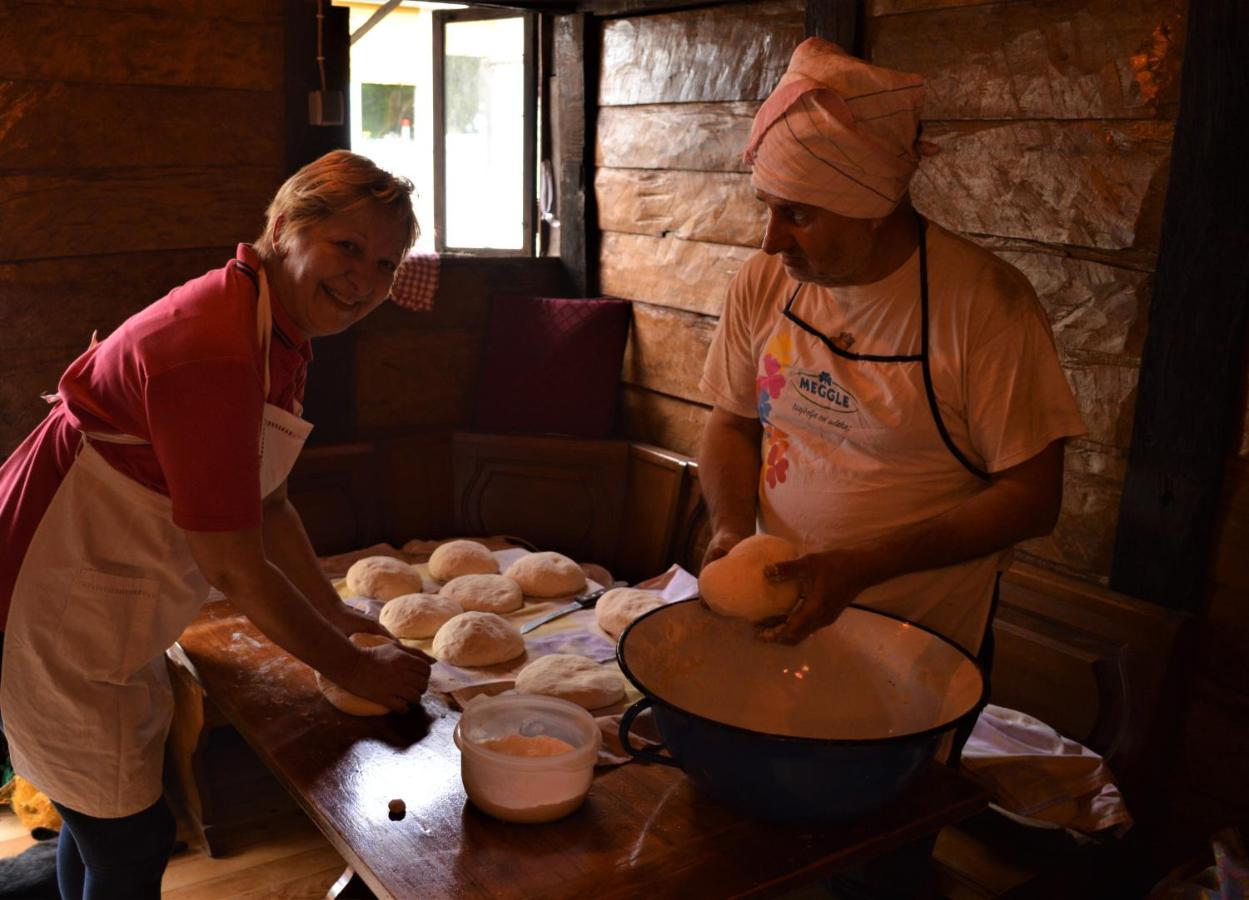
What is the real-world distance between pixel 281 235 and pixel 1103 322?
1.60 meters

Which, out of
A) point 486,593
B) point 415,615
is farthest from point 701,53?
point 415,615

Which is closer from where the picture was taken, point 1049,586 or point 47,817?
point 1049,586

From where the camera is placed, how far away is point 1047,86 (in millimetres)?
2332

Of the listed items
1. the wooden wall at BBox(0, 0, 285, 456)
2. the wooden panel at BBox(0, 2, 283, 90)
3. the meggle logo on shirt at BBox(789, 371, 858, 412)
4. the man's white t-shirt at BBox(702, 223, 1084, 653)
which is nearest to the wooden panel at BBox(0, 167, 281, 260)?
the wooden wall at BBox(0, 0, 285, 456)

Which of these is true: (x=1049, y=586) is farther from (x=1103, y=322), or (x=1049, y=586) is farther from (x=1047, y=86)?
(x=1047, y=86)

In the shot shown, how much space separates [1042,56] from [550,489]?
1.93m

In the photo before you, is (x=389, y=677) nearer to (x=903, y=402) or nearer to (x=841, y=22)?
(x=903, y=402)

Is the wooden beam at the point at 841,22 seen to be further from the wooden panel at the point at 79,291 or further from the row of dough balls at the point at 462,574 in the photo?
the wooden panel at the point at 79,291

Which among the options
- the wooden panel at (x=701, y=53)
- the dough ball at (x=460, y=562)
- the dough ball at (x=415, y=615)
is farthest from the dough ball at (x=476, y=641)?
the wooden panel at (x=701, y=53)

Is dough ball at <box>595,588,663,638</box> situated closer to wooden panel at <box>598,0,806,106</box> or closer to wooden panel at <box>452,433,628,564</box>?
wooden panel at <box>452,433,628,564</box>

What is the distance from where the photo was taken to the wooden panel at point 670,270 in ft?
10.8

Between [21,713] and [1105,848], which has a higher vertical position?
[21,713]

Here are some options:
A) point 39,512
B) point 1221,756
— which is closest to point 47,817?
point 39,512

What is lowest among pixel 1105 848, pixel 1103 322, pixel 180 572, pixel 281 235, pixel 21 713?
pixel 1105 848
